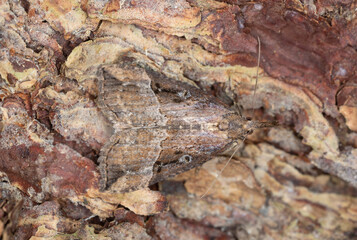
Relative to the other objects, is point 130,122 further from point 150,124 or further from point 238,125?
point 238,125

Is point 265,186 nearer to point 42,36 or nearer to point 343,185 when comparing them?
point 343,185

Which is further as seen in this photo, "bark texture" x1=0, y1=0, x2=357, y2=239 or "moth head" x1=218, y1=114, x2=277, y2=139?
"moth head" x1=218, y1=114, x2=277, y2=139

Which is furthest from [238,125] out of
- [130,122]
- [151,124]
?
[130,122]

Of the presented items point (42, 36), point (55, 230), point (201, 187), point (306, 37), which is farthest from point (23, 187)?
point (306, 37)

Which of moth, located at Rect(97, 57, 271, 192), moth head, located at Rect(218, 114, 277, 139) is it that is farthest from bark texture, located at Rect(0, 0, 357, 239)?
moth head, located at Rect(218, 114, 277, 139)

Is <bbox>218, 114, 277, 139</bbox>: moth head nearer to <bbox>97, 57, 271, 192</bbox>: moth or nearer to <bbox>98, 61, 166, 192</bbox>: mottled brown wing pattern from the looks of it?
<bbox>97, 57, 271, 192</bbox>: moth

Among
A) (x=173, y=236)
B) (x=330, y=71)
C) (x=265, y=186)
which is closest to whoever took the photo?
(x=330, y=71)
